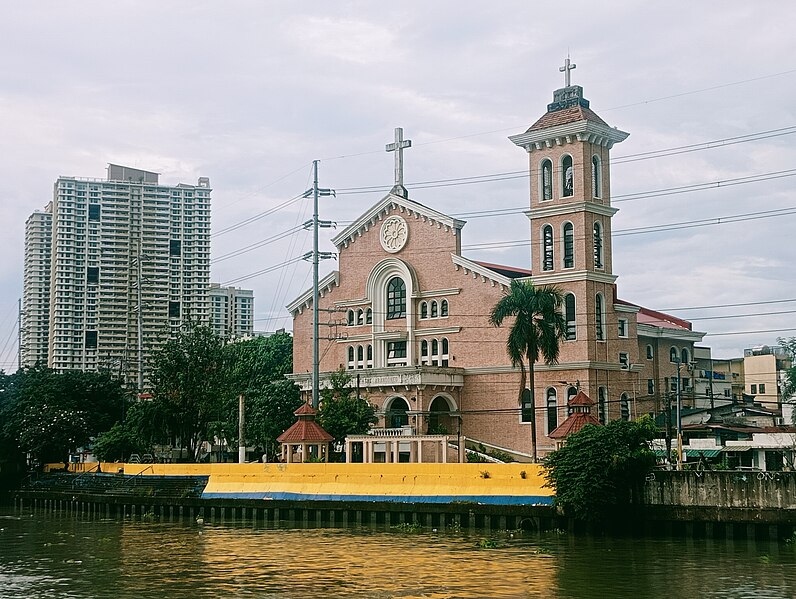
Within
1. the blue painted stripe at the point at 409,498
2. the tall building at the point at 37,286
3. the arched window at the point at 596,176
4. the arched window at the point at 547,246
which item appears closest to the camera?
the blue painted stripe at the point at 409,498

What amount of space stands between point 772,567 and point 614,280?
33.0m

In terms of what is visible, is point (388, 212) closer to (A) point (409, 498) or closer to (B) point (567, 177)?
(B) point (567, 177)

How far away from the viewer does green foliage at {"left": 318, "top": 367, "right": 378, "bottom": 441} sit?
197 ft

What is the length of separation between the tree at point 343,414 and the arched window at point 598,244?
15.7m

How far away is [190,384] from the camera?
231 feet

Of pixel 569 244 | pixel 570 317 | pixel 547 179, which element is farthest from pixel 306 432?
pixel 547 179

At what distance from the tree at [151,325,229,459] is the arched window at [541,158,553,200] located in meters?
24.0

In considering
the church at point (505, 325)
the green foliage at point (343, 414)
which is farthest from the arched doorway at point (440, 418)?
the green foliage at point (343, 414)

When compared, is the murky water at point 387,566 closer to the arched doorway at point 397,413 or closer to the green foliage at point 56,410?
the arched doorway at point 397,413

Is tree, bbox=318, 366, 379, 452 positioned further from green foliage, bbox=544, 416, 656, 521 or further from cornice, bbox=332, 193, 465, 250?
green foliage, bbox=544, 416, 656, 521

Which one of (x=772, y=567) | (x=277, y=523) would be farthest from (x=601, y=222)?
(x=772, y=567)

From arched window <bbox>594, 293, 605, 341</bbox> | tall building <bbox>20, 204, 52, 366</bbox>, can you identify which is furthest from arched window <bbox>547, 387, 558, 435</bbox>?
tall building <bbox>20, 204, 52, 366</bbox>

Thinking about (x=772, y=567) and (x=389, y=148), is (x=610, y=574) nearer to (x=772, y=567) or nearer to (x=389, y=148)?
(x=772, y=567)

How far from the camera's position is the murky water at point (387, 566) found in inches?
1143
